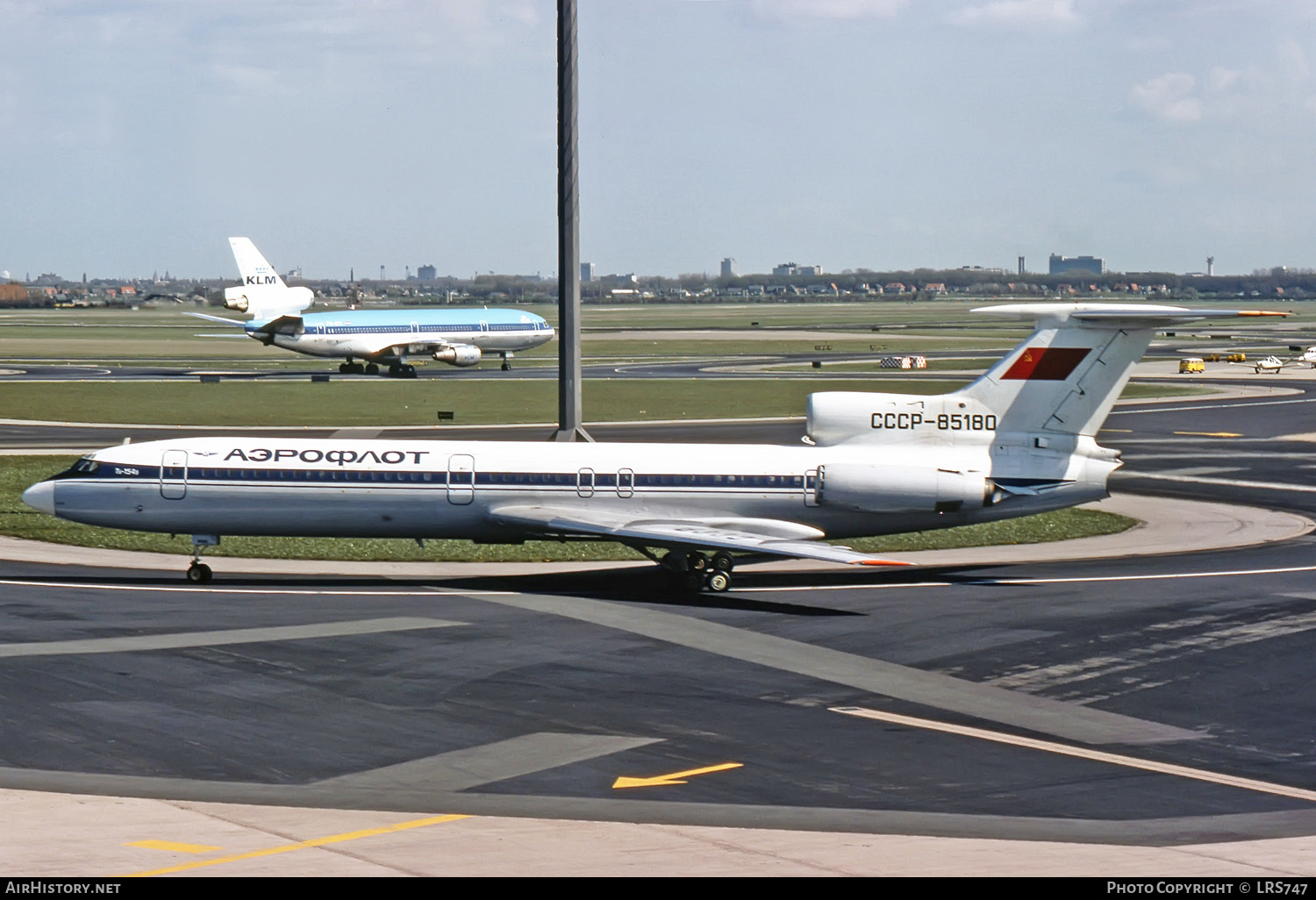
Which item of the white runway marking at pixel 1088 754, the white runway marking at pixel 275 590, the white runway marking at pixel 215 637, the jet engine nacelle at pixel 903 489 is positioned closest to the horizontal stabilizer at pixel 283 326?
the white runway marking at pixel 275 590

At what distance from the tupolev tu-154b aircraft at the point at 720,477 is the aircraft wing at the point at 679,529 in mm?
80

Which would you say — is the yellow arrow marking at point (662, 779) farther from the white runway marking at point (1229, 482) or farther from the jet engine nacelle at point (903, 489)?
the white runway marking at point (1229, 482)

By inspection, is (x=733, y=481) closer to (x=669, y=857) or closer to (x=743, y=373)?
(x=669, y=857)

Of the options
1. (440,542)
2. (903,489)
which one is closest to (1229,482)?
(903,489)

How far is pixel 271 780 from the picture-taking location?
19.5 m

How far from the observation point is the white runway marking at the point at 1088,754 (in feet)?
64.5

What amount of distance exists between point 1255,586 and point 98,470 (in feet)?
86.4

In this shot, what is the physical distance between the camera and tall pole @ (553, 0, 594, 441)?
4522 centimetres

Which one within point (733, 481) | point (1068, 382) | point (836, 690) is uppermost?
point (1068, 382)

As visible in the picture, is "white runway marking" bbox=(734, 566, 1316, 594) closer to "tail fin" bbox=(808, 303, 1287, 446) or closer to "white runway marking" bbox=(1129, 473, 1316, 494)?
"tail fin" bbox=(808, 303, 1287, 446)

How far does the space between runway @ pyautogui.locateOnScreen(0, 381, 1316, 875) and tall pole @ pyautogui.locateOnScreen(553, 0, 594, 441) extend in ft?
33.2

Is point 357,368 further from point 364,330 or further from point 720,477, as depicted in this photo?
point 720,477

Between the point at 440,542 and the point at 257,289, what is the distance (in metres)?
72.2
